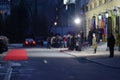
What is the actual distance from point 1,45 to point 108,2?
13091 millimetres

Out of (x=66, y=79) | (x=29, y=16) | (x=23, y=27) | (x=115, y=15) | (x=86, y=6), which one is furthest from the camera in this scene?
(x=29, y=16)

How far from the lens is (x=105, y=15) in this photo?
169 feet

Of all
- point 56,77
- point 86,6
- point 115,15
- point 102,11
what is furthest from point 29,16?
point 56,77

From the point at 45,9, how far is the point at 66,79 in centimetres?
9609

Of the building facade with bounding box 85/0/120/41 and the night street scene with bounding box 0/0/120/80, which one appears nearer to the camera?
the building facade with bounding box 85/0/120/41

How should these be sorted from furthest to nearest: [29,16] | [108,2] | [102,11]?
[29,16] < [102,11] < [108,2]

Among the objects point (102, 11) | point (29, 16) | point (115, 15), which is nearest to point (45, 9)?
point (29, 16)

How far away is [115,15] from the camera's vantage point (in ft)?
152

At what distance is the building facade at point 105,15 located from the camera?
4624 cm

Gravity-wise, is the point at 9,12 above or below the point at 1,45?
above

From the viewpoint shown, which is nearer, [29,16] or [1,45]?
[1,45]

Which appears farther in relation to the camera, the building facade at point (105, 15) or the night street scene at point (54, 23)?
the night street scene at point (54, 23)

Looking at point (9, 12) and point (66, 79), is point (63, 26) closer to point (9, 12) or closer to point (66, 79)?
point (9, 12)

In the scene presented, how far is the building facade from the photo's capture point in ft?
152
